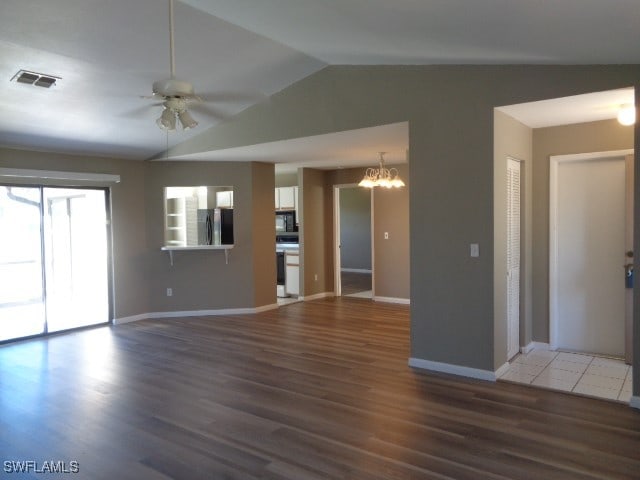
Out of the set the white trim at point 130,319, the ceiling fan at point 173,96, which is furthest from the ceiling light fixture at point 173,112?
the white trim at point 130,319

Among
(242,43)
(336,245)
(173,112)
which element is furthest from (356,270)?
(173,112)

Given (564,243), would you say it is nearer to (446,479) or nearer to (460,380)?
(460,380)

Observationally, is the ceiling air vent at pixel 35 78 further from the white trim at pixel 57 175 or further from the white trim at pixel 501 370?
the white trim at pixel 501 370

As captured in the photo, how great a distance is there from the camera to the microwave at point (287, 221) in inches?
355

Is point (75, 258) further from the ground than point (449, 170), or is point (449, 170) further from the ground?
point (449, 170)

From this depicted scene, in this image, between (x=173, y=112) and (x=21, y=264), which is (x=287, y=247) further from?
(x=173, y=112)

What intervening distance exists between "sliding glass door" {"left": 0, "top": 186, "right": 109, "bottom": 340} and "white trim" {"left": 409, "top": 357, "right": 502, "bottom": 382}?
4597mm

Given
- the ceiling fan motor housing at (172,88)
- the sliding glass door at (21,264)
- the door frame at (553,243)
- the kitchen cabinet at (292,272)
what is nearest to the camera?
the ceiling fan motor housing at (172,88)

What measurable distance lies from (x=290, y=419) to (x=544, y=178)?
353 centimetres

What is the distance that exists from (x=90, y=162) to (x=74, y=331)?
7.52ft

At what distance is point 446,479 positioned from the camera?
2.50 metres

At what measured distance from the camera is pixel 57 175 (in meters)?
6.00

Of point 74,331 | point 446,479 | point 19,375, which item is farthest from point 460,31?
point 74,331

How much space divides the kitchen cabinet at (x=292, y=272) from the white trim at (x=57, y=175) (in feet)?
10.5
